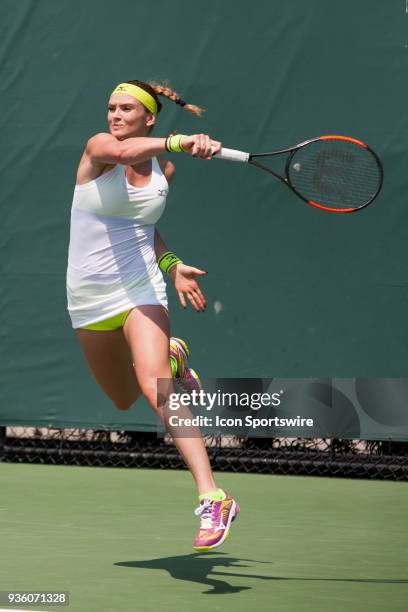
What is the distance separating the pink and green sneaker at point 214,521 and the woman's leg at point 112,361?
0.67m

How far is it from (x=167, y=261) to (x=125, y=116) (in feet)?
1.63

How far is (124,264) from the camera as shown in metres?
4.16

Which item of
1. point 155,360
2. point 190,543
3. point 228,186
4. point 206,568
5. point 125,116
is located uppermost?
point 228,186

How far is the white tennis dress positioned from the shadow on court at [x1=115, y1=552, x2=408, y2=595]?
0.82 m

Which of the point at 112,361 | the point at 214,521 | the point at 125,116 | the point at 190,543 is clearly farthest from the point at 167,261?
the point at 190,543

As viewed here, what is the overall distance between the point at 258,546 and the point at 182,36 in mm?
3047

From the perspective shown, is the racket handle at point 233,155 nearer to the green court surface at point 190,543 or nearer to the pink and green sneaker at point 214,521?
the pink and green sneaker at point 214,521

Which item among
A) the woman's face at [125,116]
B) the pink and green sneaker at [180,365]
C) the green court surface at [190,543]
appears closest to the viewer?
the green court surface at [190,543]

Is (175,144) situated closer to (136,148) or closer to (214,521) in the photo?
(136,148)

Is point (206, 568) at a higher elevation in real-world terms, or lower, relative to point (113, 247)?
lower

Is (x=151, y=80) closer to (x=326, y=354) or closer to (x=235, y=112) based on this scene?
(x=235, y=112)

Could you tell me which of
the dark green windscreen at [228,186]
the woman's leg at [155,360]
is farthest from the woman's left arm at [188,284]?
the dark green windscreen at [228,186]

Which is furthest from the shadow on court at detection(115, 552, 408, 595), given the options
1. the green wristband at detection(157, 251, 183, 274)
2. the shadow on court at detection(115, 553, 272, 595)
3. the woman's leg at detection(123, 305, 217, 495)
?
the green wristband at detection(157, 251, 183, 274)

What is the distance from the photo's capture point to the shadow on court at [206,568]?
3799mm
